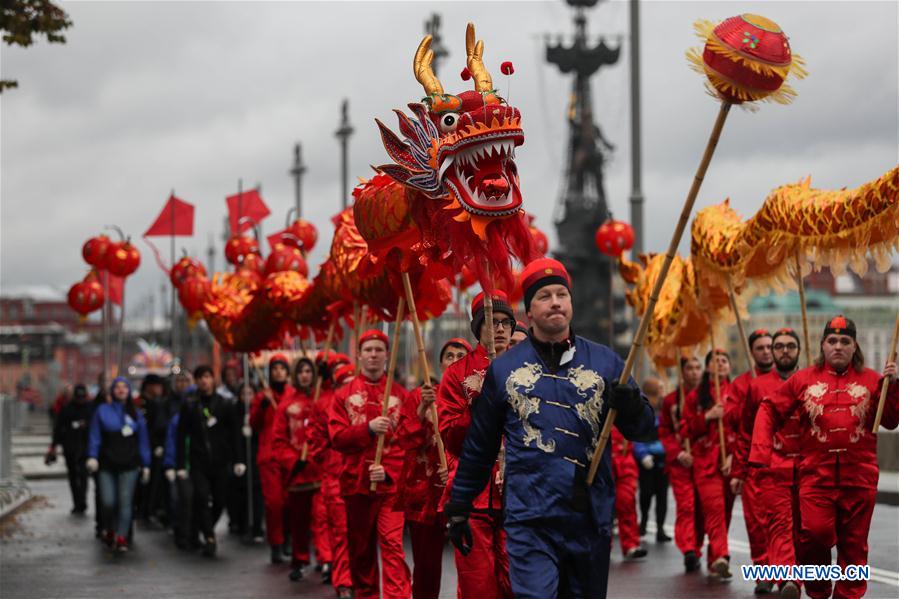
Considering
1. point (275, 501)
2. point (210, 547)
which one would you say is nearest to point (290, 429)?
point (275, 501)

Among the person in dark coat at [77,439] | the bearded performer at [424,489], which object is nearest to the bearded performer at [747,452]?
the bearded performer at [424,489]

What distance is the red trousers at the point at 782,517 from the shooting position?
10.4 meters

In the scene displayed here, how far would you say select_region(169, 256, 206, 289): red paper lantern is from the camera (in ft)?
70.4

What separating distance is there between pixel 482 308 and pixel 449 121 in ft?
3.48

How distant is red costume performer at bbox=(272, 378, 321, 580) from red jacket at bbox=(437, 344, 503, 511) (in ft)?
15.5

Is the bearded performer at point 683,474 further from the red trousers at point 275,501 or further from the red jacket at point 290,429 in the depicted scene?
the red trousers at point 275,501

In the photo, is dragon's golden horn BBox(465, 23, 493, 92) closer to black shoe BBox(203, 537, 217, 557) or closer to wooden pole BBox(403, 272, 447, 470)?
wooden pole BBox(403, 272, 447, 470)

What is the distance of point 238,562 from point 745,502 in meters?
5.23

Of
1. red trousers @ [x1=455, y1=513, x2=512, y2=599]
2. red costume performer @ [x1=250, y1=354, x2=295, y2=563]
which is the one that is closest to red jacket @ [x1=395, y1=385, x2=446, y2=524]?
red trousers @ [x1=455, y1=513, x2=512, y2=599]

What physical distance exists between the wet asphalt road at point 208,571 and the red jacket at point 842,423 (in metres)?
1.89

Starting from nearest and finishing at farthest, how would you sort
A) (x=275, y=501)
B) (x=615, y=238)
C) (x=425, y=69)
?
1. (x=425, y=69)
2. (x=275, y=501)
3. (x=615, y=238)

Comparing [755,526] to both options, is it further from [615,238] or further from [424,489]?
[615,238]

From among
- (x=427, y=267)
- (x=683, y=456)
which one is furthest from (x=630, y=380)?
(x=683, y=456)

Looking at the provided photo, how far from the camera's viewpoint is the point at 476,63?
349 inches
